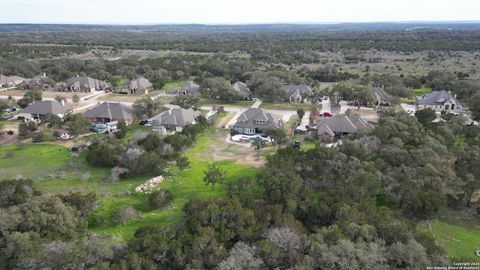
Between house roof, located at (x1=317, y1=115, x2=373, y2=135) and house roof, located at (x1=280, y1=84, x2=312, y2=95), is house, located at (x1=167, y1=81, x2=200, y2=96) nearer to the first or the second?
house roof, located at (x1=280, y1=84, x2=312, y2=95)

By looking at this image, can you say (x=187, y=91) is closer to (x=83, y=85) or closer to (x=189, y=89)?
(x=189, y=89)

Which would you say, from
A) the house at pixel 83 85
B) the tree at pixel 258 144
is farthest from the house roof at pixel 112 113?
the house at pixel 83 85

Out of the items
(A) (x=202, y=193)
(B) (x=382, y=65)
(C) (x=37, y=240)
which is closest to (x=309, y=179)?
(A) (x=202, y=193)

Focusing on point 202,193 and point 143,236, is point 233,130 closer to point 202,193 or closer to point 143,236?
point 202,193

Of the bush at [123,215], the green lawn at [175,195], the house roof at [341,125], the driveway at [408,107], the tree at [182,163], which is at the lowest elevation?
the green lawn at [175,195]

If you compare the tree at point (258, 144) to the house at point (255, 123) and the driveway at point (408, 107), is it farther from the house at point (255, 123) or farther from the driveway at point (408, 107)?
the driveway at point (408, 107)

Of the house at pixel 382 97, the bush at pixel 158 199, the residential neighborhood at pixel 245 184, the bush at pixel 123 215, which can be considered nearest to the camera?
the residential neighborhood at pixel 245 184

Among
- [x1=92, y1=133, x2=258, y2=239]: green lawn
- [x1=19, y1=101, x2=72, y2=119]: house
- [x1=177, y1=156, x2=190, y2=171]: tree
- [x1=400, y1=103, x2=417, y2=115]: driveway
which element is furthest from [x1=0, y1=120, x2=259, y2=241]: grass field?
[x1=400, y1=103, x2=417, y2=115]: driveway

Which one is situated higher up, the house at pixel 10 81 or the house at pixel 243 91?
the house at pixel 10 81
